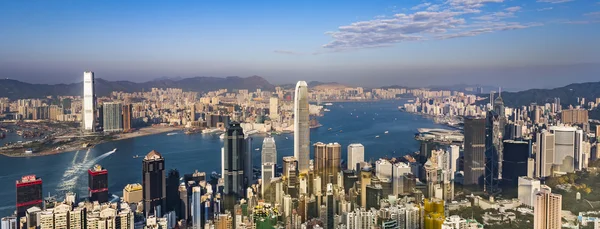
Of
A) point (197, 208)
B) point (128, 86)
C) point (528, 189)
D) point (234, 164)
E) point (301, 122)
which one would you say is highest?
point (128, 86)

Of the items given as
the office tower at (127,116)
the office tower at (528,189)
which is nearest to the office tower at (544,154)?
the office tower at (528,189)

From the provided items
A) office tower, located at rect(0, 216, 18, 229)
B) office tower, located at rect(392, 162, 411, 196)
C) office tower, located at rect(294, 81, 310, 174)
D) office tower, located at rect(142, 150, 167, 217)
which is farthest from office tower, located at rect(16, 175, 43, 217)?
office tower, located at rect(392, 162, 411, 196)

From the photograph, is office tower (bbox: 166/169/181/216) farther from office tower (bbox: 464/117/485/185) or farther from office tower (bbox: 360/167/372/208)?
office tower (bbox: 464/117/485/185)

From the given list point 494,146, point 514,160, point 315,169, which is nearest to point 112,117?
point 315,169

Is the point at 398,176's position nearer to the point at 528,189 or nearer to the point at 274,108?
the point at 528,189

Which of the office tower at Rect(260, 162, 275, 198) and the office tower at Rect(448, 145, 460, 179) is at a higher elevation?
the office tower at Rect(448, 145, 460, 179)

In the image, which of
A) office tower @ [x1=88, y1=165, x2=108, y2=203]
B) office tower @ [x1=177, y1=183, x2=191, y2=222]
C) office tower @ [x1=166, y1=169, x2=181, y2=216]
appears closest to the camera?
office tower @ [x1=177, y1=183, x2=191, y2=222]

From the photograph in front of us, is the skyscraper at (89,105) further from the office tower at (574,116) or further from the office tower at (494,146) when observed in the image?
the office tower at (574,116)
